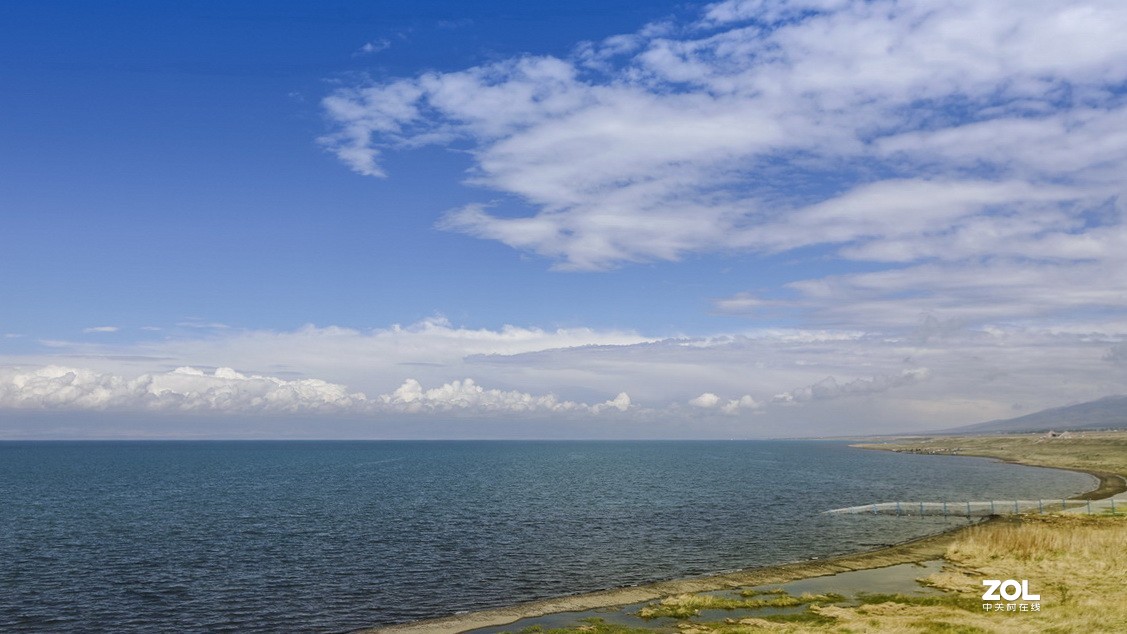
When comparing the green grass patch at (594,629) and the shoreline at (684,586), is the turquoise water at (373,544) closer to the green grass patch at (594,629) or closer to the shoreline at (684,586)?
the shoreline at (684,586)

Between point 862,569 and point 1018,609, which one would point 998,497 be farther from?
point 1018,609

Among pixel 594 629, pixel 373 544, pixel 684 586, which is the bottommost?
pixel 373 544

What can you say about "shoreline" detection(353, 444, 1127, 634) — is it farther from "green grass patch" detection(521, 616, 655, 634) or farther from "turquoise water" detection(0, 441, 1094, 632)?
"green grass patch" detection(521, 616, 655, 634)

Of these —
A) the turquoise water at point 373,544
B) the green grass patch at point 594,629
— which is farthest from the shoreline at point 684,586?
the green grass patch at point 594,629

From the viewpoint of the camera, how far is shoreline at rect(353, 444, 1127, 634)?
4525 cm

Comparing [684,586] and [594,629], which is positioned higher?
[594,629]

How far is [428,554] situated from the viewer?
225 feet

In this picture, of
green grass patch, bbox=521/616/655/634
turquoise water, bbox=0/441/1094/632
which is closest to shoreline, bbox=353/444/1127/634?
turquoise water, bbox=0/441/1094/632

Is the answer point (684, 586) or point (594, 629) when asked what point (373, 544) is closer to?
point (684, 586)

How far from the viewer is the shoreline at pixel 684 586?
45250mm

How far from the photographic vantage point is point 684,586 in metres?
53.5

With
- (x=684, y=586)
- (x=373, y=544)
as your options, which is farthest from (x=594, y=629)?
(x=373, y=544)

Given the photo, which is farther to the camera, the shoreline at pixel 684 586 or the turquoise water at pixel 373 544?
the turquoise water at pixel 373 544

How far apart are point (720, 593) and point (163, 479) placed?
171727 millimetres
